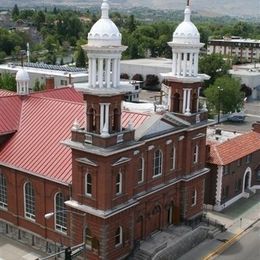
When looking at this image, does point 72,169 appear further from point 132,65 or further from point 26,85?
point 132,65

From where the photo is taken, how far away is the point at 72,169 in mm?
38812

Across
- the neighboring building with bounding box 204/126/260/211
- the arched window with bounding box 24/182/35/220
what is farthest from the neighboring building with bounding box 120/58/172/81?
the arched window with bounding box 24/182/35/220

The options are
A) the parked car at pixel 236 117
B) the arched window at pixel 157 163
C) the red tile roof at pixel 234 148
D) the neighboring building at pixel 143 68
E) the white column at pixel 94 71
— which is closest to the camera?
the white column at pixel 94 71

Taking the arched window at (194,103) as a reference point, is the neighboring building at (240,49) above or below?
below

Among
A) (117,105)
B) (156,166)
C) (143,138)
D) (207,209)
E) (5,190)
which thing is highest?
(117,105)

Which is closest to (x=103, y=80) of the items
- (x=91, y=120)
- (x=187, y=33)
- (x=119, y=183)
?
(x=91, y=120)

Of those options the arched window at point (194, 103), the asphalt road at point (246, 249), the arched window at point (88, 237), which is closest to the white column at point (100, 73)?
the arched window at point (88, 237)

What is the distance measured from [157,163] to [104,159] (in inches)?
304

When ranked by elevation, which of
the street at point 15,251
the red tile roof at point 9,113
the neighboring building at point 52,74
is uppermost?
the red tile roof at point 9,113

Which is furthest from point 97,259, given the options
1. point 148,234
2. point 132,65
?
point 132,65

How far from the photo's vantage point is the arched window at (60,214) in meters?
41.6

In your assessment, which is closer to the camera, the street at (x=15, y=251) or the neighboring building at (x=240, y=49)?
the street at (x=15, y=251)

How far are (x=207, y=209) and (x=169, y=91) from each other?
13.9m

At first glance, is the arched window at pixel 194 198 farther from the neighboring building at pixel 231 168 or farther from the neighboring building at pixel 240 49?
the neighboring building at pixel 240 49
